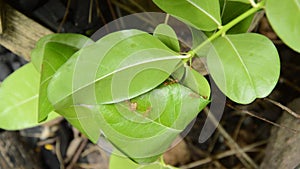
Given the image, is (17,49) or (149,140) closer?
(149,140)

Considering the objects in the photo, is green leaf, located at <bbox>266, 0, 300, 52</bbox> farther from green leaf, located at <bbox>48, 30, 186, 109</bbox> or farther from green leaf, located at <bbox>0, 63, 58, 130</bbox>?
green leaf, located at <bbox>0, 63, 58, 130</bbox>

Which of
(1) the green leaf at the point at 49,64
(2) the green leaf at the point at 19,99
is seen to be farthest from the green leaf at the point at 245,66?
(2) the green leaf at the point at 19,99

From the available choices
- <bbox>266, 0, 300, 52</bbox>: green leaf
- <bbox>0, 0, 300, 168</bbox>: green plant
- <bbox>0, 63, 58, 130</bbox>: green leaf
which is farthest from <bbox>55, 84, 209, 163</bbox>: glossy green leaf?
<bbox>0, 63, 58, 130</bbox>: green leaf

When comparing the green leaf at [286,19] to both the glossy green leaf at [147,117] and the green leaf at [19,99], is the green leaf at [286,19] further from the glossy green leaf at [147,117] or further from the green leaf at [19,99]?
the green leaf at [19,99]

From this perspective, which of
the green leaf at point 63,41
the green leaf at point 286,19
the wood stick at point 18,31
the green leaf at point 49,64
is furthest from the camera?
the wood stick at point 18,31

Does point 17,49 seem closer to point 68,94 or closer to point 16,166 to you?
point 16,166

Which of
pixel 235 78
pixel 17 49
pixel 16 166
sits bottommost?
pixel 16 166

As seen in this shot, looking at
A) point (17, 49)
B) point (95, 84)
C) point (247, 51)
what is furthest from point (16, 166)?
point (247, 51)

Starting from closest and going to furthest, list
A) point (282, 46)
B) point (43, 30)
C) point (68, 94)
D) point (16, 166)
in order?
1. point (68, 94)
2. point (43, 30)
3. point (16, 166)
4. point (282, 46)
